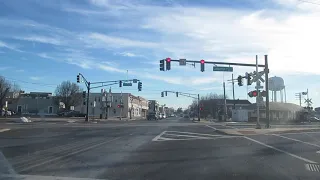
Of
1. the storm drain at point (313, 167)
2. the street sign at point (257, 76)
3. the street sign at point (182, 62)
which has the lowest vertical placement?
the storm drain at point (313, 167)

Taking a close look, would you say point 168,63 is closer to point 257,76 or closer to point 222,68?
point 222,68

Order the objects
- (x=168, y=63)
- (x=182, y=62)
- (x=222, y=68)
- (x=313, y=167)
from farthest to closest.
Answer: (x=222, y=68) → (x=168, y=63) → (x=182, y=62) → (x=313, y=167)

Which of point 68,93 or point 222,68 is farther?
point 68,93

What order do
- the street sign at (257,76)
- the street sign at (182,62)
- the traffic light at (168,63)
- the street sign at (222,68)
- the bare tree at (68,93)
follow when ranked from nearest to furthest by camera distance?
the street sign at (182,62) → the traffic light at (168,63) → the street sign at (222,68) → the street sign at (257,76) → the bare tree at (68,93)

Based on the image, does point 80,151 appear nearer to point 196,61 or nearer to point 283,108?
point 196,61

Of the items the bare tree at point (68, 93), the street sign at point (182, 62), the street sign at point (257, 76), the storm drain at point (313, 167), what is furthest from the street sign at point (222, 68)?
the bare tree at point (68, 93)

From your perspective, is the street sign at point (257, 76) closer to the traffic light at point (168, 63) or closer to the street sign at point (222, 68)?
the street sign at point (222, 68)

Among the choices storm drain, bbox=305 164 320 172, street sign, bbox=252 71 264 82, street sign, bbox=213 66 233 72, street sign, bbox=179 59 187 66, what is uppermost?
street sign, bbox=179 59 187 66

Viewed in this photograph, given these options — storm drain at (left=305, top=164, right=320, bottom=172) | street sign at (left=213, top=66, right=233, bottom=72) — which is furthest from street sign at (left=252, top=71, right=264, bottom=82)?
storm drain at (left=305, top=164, right=320, bottom=172)

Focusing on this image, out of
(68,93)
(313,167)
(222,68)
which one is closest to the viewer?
(313,167)

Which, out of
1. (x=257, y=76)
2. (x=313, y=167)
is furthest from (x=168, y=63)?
(x=313, y=167)

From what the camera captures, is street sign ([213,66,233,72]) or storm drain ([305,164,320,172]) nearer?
storm drain ([305,164,320,172])

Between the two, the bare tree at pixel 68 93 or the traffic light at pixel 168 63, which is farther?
the bare tree at pixel 68 93

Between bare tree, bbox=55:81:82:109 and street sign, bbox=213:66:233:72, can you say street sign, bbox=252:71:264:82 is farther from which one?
bare tree, bbox=55:81:82:109
